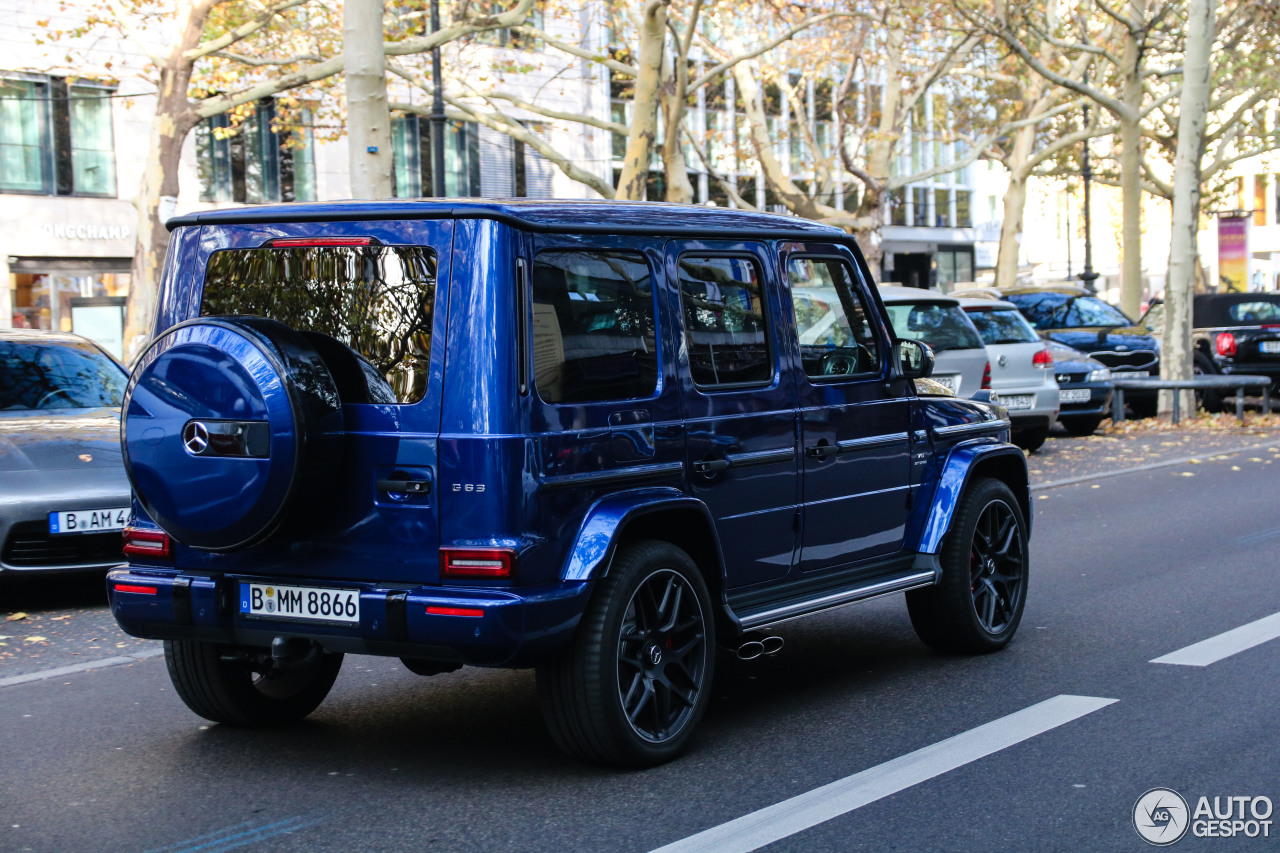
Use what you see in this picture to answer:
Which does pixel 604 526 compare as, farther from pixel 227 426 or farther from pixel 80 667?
pixel 80 667

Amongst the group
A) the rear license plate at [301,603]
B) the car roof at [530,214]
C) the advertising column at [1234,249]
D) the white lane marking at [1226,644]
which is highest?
the advertising column at [1234,249]

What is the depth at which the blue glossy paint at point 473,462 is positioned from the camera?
15.8 ft

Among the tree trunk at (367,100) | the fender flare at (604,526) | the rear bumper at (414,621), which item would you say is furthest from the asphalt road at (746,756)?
the tree trunk at (367,100)

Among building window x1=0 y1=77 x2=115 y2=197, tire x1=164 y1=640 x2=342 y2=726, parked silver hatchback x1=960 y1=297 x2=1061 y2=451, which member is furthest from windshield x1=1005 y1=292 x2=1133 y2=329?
building window x1=0 y1=77 x2=115 y2=197

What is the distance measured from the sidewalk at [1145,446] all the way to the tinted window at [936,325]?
57.6 inches

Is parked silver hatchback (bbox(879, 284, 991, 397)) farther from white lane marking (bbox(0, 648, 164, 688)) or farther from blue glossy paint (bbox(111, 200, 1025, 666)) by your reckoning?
blue glossy paint (bbox(111, 200, 1025, 666))

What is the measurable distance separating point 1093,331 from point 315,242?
60.6 ft

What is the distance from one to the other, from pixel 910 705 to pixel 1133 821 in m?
1.59

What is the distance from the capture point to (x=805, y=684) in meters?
6.61

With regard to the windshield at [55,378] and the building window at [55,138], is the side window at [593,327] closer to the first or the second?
the windshield at [55,378]

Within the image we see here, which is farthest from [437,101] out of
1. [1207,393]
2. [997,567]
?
[997,567]

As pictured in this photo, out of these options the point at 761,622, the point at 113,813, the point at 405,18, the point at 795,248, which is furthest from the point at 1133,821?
the point at 405,18

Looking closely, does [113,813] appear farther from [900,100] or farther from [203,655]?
[900,100]

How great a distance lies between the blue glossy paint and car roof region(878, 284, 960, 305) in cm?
1014
